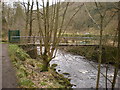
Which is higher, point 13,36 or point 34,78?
point 13,36

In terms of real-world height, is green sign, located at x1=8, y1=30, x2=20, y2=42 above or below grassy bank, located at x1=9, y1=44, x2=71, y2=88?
above

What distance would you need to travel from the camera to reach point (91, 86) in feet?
27.5

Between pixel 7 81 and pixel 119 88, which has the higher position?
pixel 7 81

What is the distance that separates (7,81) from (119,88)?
21.4ft

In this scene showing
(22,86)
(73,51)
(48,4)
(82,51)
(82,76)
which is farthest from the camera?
(73,51)

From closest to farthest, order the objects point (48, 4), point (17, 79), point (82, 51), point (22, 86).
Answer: point (22, 86) → point (17, 79) → point (48, 4) → point (82, 51)

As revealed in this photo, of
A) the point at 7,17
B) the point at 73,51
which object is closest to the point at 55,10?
the point at 73,51

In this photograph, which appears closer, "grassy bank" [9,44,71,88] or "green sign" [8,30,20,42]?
"grassy bank" [9,44,71,88]

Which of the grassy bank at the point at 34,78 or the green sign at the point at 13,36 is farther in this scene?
the green sign at the point at 13,36

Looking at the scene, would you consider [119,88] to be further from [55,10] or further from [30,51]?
[30,51]

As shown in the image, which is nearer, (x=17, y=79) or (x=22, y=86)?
(x=22, y=86)

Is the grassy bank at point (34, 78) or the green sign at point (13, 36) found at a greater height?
the green sign at point (13, 36)

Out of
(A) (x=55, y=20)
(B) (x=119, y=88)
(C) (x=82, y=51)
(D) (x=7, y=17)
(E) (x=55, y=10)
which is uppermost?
(D) (x=7, y=17)

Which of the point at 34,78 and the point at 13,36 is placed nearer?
the point at 34,78
